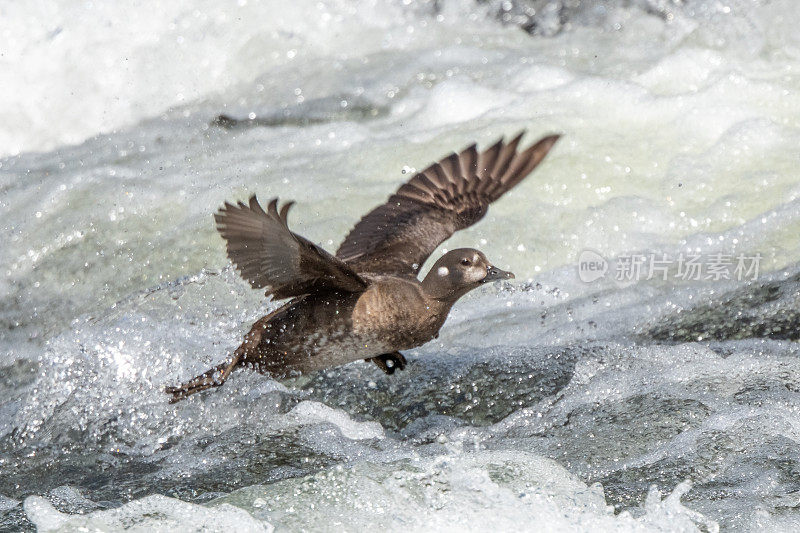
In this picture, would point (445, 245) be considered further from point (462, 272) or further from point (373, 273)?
point (462, 272)

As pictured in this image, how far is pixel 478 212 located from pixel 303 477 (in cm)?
168

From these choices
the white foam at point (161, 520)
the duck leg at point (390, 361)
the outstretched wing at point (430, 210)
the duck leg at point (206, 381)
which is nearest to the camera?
the white foam at point (161, 520)

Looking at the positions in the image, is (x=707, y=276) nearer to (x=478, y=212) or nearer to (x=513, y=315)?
(x=513, y=315)

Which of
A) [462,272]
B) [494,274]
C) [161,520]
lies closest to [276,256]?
[462,272]

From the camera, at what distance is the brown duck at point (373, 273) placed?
401 centimetres

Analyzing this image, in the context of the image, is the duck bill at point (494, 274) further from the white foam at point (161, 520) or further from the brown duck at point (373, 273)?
the white foam at point (161, 520)

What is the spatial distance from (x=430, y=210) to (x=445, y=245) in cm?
122

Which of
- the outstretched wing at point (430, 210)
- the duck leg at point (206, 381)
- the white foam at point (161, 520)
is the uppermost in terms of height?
the outstretched wing at point (430, 210)

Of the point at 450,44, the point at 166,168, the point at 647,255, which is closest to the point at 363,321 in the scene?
the point at 647,255

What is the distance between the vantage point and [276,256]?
13.1 ft

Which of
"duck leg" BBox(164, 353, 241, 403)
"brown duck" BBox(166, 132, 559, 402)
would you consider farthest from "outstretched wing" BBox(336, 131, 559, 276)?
"duck leg" BBox(164, 353, 241, 403)

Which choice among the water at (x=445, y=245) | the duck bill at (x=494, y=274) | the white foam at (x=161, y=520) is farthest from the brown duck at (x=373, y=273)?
the white foam at (x=161, y=520)

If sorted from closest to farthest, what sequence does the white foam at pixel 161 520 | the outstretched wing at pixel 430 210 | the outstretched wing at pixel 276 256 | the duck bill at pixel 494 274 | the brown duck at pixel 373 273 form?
the white foam at pixel 161 520 < the outstretched wing at pixel 276 256 < the brown duck at pixel 373 273 < the duck bill at pixel 494 274 < the outstretched wing at pixel 430 210

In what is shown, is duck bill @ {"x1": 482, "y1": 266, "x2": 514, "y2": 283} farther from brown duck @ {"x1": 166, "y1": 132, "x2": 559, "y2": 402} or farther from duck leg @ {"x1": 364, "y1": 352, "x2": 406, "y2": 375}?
duck leg @ {"x1": 364, "y1": 352, "x2": 406, "y2": 375}
